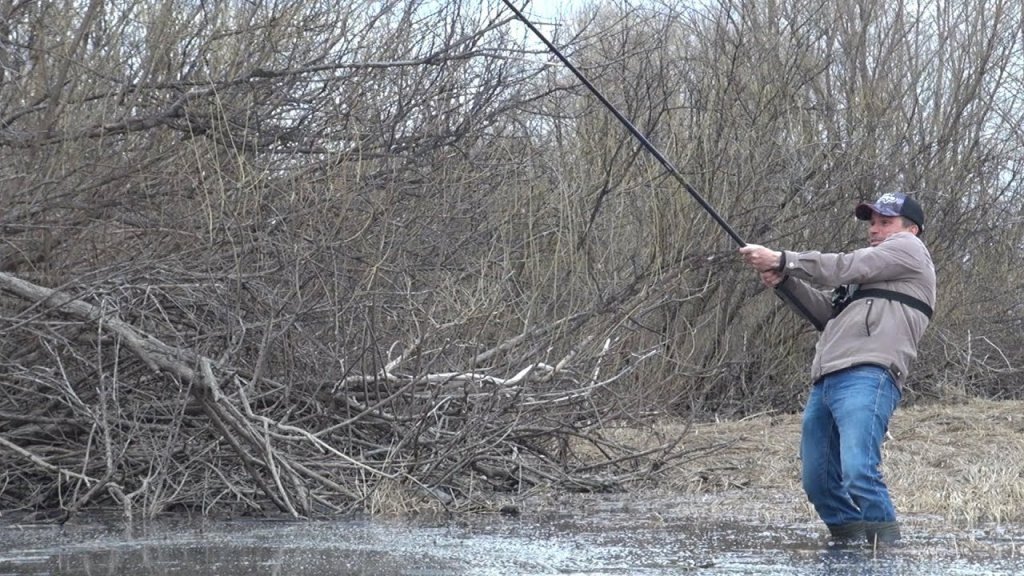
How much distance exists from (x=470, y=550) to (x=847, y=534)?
1756 millimetres

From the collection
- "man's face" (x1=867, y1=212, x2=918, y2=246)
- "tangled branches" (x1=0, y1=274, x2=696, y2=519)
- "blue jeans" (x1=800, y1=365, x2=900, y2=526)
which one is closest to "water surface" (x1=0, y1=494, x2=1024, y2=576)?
"blue jeans" (x1=800, y1=365, x2=900, y2=526)

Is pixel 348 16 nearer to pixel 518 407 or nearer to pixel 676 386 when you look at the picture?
pixel 518 407

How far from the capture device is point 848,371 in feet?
22.0

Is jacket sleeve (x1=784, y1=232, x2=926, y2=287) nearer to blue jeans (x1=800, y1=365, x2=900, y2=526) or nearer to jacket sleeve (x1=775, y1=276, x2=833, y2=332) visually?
jacket sleeve (x1=775, y1=276, x2=833, y2=332)

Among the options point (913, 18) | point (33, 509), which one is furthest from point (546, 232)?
point (913, 18)

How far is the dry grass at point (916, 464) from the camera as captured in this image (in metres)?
8.12

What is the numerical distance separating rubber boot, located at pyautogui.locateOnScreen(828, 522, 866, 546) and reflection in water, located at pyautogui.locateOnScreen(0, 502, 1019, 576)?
96 millimetres

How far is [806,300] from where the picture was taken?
23.1 feet

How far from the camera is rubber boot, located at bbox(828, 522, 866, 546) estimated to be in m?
6.80

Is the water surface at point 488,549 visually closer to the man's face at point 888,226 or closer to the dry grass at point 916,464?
the dry grass at point 916,464

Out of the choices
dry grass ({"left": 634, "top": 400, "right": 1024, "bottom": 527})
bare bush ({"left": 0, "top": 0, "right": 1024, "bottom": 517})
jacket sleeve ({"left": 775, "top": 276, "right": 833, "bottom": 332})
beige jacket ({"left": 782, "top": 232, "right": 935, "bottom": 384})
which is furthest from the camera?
bare bush ({"left": 0, "top": 0, "right": 1024, "bottom": 517})

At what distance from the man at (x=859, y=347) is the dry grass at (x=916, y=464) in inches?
43.8

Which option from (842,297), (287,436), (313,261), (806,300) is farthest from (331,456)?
(842,297)

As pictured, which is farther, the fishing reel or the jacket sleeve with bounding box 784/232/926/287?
the fishing reel
